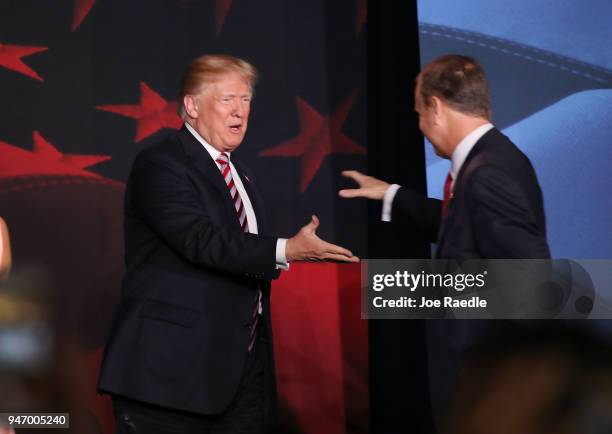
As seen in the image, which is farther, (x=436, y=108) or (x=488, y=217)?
(x=436, y=108)

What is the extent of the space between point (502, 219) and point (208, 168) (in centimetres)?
80

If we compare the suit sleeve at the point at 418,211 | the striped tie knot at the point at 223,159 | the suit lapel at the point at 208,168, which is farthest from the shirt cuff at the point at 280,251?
the suit sleeve at the point at 418,211

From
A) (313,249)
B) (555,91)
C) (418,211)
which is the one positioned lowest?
(313,249)

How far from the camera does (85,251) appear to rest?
12.4 feet

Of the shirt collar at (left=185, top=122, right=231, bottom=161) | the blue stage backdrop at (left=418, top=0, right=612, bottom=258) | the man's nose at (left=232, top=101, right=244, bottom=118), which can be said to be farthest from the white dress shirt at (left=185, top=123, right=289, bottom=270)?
the blue stage backdrop at (left=418, top=0, right=612, bottom=258)

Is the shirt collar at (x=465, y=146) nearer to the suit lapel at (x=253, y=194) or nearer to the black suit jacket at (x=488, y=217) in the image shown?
the black suit jacket at (x=488, y=217)

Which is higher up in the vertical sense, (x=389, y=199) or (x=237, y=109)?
(x=237, y=109)

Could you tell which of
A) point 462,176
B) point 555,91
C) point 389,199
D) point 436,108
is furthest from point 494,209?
point 555,91

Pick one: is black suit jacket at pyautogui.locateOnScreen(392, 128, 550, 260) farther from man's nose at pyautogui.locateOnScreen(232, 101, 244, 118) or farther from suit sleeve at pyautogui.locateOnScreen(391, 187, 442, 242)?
man's nose at pyautogui.locateOnScreen(232, 101, 244, 118)

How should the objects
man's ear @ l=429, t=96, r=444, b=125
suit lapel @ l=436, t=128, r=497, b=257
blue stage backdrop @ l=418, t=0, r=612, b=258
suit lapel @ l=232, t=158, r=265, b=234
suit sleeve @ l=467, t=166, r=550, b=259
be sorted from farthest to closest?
blue stage backdrop @ l=418, t=0, r=612, b=258 < suit lapel @ l=232, t=158, r=265, b=234 < man's ear @ l=429, t=96, r=444, b=125 < suit lapel @ l=436, t=128, r=497, b=257 < suit sleeve @ l=467, t=166, r=550, b=259

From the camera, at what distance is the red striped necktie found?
2.46m

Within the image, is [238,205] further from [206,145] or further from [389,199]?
[389,199]

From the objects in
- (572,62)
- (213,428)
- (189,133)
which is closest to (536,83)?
(572,62)

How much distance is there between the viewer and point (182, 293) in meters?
2.36
